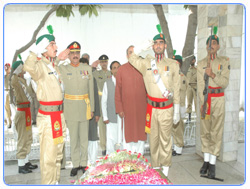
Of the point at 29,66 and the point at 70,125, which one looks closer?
the point at 29,66

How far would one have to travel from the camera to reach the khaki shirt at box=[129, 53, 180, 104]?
339 cm

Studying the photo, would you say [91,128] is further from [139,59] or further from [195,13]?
[195,13]

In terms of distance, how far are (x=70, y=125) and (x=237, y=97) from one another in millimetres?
3053

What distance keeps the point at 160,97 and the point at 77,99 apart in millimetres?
1342

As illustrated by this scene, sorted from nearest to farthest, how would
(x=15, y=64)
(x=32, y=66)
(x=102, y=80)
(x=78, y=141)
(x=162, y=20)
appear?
(x=32, y=66) → (x=78, y=141) → (x=15, y=64) → (x=102, y=80) → (x=162, y=20)

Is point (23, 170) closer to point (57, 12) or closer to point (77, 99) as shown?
point (77, 99)

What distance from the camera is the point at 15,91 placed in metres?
4.00

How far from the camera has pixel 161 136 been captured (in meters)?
3.45

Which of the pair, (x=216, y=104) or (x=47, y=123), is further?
(x=216, y=104)

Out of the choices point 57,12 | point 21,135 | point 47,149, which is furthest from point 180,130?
point 57,12

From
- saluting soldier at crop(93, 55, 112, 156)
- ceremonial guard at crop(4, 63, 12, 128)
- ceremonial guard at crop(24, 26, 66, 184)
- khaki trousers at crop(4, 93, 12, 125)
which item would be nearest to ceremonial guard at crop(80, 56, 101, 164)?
saluting soldier at crop(93, 55, 112, 156)

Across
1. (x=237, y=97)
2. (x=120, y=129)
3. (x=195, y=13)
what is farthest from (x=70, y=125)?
(x=195, y=13)

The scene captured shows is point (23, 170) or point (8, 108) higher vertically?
point (8, 108)

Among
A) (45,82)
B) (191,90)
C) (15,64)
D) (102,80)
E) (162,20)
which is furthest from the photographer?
(191,90)
